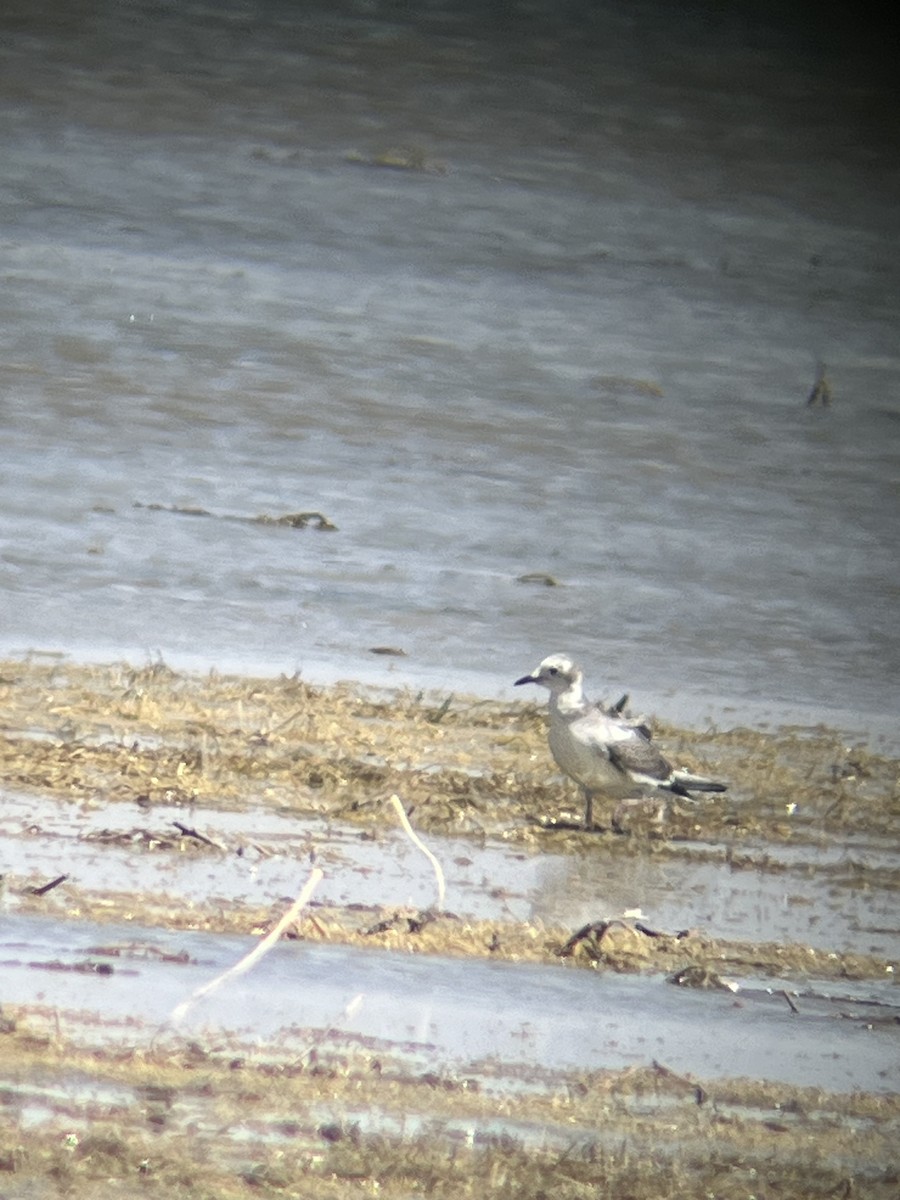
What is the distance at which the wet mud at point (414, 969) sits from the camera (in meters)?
2.55

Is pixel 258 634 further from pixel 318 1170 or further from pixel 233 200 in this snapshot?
pixel 318 1170

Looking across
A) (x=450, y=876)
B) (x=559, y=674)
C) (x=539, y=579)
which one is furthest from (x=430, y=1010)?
(x=539, y=579)

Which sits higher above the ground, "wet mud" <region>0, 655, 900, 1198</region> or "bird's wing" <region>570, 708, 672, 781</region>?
"wet mud" <region>0, 655, 900, 1198</region>

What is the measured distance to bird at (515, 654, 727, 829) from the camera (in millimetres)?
5926

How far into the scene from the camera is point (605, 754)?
19.6ft

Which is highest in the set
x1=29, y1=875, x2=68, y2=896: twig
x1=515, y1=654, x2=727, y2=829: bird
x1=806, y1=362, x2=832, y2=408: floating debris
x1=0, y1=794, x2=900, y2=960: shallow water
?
x1=806, y1=362, x2=832, y2=408: floating debris

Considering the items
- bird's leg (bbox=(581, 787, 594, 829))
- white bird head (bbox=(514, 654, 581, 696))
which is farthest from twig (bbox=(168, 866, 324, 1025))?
white bird head (bbox=(514, 654, 581, 696))

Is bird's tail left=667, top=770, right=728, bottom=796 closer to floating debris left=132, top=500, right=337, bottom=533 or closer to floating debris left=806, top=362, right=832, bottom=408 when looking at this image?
floating debris left=806, top=362, right=832, bottom=408

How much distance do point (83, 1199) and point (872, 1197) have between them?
0.97 metres

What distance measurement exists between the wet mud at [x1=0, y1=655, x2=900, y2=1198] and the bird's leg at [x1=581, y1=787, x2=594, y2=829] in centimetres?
7

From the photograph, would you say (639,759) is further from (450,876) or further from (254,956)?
(254,956)

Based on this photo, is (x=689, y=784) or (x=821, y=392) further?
(x=689, y=784)

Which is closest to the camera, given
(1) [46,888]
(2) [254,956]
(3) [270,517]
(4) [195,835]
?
(2) [254,956]

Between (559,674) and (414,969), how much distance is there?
2.91 meters
